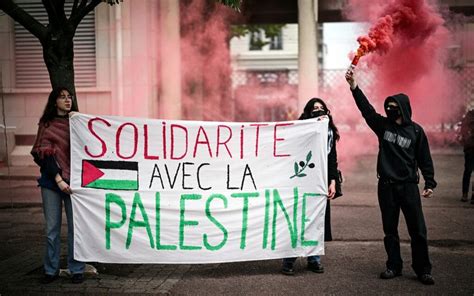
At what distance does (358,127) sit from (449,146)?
115 inches

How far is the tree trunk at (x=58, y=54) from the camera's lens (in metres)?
5.41

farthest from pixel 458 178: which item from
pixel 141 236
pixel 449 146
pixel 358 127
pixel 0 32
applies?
pixel 0 32

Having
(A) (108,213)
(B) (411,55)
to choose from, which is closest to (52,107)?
(A) (108,213)

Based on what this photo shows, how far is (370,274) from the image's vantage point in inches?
206

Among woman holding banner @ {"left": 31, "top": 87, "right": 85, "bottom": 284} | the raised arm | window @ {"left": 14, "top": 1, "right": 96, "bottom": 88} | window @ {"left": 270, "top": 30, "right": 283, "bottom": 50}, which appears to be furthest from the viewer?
window @ {"left": 270, "top": 30, "right": 283, "bottom": 50}

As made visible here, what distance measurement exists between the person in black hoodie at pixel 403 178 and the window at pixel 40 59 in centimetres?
843

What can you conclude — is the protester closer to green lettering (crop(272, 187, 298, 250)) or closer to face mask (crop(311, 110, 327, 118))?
face mask (crop(311, 110, 327, 118))

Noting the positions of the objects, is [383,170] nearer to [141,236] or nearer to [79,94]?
[141,236]

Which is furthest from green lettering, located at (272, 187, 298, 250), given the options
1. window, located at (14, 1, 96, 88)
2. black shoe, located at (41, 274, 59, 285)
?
window, located at (14, 1, 96, 88)

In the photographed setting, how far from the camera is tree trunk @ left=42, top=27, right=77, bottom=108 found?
5406mm

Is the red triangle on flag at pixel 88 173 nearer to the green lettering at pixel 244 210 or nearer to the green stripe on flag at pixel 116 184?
the green stripe on flag at pixel 116 184

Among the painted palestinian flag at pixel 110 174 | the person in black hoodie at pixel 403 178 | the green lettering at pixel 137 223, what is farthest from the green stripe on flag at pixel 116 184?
the person in black hoodie at pixel 403 178

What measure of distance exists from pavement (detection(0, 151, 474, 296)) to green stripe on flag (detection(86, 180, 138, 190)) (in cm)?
90

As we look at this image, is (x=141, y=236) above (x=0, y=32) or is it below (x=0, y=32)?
below
